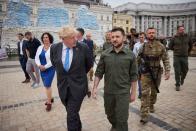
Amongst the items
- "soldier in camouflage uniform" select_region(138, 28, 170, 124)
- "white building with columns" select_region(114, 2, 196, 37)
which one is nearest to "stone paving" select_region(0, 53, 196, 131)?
"soldier in camouflage uniform" select_region(138, 28, 170, 124)

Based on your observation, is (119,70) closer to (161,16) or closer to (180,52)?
(180,52)

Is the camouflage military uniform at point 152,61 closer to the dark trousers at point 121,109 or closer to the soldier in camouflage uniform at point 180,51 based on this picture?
the dark trousers at point 121,109

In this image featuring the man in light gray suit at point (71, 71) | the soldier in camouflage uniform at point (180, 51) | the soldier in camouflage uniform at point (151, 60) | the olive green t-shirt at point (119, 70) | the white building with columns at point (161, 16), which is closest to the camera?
the olive green t-shirt at point (119, 70)

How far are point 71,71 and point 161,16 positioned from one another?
372ft

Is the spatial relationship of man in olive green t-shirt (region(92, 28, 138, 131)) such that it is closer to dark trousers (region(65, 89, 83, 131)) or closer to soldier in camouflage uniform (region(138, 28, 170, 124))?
dark trousers (region(65, 89, 83, 131))

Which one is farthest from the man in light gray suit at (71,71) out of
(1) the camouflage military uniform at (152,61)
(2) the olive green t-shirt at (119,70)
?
(1) the camouflage military uniform at (152,61)

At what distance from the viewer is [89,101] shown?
618 centimetres

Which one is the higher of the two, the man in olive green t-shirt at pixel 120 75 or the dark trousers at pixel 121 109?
the man in olive green t-shirt at pixel 120 75

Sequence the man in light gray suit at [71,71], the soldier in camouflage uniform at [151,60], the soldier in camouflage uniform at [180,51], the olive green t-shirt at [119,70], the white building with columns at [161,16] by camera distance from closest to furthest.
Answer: the olive green t-shirt at [119,70] < the man in light gray suit at [71,71] < the soldier in camouflage uniform at [151,60] < the soldier in camouflage uniform at [180,51] < the white building with columns at [161,16]

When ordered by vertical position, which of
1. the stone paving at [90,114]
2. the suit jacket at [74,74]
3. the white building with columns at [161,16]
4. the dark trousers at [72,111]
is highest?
the white building with columns at [161,16]

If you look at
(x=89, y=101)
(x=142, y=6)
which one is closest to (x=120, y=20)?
(x=142, y=6)

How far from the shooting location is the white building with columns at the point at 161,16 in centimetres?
10304

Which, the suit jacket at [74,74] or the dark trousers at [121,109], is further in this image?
the suit jacket at [74,74]

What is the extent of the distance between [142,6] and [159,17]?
34.8 feet
